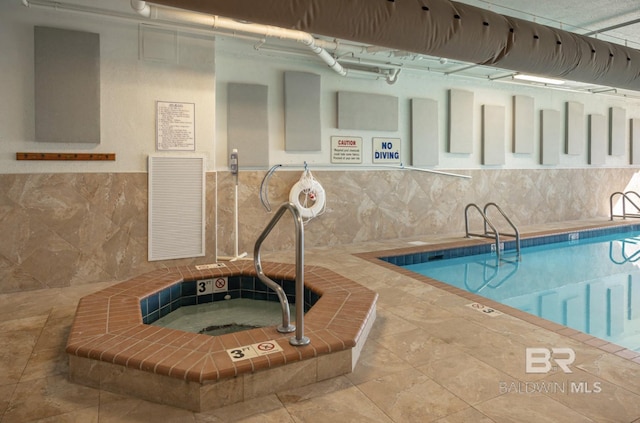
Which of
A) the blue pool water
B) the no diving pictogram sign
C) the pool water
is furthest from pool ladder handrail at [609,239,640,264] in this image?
the no diving pictogram sign

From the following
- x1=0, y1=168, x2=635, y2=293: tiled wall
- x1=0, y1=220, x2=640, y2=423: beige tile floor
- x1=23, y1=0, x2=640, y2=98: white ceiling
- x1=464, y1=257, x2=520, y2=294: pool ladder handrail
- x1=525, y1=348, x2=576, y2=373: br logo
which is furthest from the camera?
x1=464, y1=257, x2=520, y2=294: pool ladder handrail

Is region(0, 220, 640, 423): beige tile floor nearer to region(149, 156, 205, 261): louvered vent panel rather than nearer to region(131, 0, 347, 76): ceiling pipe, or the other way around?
region(149, 156, 205, 261): louvered vent panel

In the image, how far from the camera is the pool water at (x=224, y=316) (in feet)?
11.2

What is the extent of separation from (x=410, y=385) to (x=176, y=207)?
132 inches

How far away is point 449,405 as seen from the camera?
2.06m

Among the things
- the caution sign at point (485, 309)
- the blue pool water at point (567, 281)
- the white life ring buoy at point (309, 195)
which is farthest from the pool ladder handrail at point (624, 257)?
the white life ring buoy at point (309, 195)

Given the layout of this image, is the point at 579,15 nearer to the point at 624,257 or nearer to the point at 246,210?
the point at 624,257

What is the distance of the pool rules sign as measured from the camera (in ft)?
21.8

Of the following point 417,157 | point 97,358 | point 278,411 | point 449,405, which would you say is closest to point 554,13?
point 417,157

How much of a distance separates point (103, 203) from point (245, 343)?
282cm

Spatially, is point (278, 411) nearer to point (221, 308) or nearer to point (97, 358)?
point (97, 358)

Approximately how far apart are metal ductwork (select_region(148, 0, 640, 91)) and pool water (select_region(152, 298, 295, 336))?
2227 mm

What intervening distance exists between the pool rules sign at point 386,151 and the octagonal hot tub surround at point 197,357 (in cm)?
414

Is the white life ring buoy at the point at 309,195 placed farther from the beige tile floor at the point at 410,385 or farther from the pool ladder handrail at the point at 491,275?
the beige tile floor at the point at 410,385
